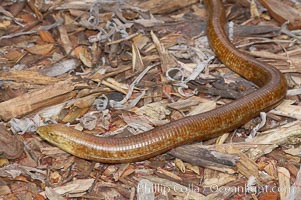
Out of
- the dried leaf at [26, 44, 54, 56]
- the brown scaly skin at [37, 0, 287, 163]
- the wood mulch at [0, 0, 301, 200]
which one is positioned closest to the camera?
the wood mulch at [0, 0, 301, 200]

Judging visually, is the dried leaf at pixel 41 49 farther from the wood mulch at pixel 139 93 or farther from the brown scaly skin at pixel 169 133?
the brown scaly skin at pixel 169 133

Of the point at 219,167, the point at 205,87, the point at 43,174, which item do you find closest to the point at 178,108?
the point at 205,87

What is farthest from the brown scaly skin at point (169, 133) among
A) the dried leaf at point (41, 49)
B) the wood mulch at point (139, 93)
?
the dried leaf at point (41, 49)

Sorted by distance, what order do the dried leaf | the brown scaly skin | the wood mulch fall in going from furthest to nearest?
the dried leaf, the brown scaly skin, the wood mulch

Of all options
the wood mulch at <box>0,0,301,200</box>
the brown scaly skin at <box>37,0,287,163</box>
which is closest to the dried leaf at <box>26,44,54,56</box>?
the wood mulch at <box>0,0,301,200</box>

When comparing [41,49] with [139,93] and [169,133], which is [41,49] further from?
[169,133]

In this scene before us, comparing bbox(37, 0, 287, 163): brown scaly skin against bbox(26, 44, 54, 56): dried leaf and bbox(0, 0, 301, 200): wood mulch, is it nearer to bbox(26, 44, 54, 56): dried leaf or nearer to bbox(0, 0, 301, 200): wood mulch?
bbox(0, 0, 301, 200): wood mulch

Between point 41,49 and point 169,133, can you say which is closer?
point 169,133

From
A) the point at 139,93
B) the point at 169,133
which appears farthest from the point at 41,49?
the point at 169,133
